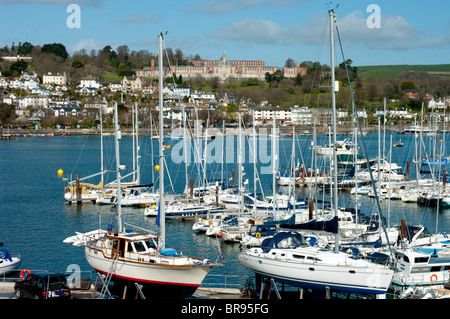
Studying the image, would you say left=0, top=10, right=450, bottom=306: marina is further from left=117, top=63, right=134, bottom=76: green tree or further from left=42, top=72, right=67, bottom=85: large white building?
left=117, top=63, right=134, bottom=76: green tree

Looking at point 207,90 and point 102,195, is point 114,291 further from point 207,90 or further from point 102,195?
point 207,90

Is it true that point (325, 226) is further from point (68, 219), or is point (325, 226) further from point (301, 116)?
point (301, 116)

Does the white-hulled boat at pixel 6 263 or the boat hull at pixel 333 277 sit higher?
the boat hull at pixel 333 277

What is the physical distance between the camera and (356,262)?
1219 centimetres

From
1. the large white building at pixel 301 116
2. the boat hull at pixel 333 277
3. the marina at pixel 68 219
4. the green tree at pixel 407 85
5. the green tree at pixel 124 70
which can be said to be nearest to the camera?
the boat hull at pixel 333 277

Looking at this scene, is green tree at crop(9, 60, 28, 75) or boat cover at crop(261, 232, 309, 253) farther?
green tree at crop(9, 60, 28, 75)

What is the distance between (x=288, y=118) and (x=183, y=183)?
77278 mm

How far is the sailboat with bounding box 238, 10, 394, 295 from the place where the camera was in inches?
470

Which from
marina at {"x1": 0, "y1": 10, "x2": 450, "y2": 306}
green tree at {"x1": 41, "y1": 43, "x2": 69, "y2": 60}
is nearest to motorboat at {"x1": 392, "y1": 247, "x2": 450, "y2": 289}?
marina at {"x1": 0, "y1": 10, "x2": 450, "y2": 306}

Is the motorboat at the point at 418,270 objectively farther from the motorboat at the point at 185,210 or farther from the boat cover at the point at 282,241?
the motorboat at the point at 185,210

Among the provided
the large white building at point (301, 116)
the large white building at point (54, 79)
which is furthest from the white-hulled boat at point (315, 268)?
the large white building at point (54, 79)

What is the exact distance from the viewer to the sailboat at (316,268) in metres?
11.9

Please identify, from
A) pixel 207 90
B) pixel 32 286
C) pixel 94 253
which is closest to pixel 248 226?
pixel 94 253

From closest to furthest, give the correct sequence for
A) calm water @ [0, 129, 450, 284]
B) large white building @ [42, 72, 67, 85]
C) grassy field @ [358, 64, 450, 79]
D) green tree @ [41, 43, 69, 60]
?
calm water @ [0, 129, 450, 284], large white building @ [42, 72, 67, 85], green tree @ [41, 43, 69, 60], grassy field @ [358, 64, 450, 79]
